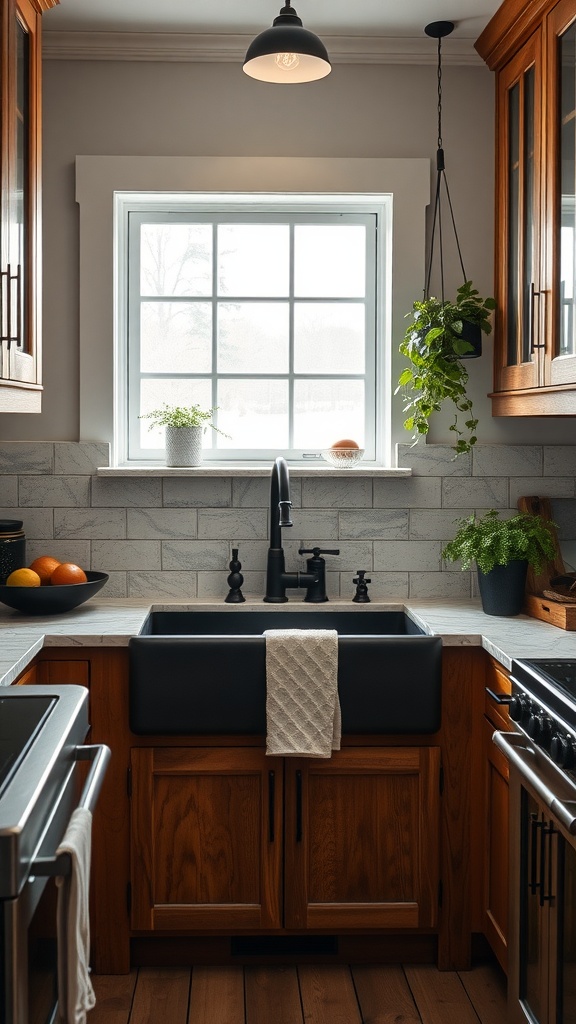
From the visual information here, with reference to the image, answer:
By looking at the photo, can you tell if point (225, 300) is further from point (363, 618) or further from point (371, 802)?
point (371, 802)

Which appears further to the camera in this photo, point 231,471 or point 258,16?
point 231,471

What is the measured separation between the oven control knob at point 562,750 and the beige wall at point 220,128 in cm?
166

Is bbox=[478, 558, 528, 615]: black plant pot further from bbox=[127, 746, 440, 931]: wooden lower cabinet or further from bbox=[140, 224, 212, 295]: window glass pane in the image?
bbox=[140, 224, 212, 295]: window glass pane

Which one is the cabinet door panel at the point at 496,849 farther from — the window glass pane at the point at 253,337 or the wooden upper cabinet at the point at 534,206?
the window glass pane at the point at 253,337

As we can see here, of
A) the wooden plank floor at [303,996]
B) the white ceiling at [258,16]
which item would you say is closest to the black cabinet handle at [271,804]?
the wooden plank floor at [303,996]

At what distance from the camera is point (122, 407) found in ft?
10.7

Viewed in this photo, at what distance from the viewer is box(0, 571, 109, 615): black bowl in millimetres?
2715

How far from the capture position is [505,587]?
9.32ft

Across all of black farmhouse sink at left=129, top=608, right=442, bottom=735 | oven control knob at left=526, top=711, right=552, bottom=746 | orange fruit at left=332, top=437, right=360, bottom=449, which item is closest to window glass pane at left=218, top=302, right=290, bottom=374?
orange fruit at left=332, top=437, right=360, bottom=449

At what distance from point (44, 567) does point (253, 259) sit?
1241mm

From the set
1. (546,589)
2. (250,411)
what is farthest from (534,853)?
(250,411)

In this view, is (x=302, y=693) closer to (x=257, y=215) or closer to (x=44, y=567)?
(x=44, y=567)

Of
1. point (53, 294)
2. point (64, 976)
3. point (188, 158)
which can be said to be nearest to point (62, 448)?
point (53, 294)

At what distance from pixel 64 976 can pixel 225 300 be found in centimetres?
239
